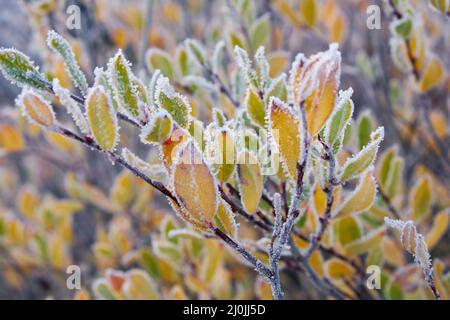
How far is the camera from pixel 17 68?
2.05 ft

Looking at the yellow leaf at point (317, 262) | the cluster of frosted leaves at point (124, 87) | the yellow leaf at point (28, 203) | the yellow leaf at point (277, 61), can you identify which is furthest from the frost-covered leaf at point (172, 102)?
the yellow leaf at point (28, 203)

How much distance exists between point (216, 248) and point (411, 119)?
75 centimetres

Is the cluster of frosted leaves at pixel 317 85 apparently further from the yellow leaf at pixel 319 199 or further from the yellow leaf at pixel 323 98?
the yellow leaf at pixel 319 199

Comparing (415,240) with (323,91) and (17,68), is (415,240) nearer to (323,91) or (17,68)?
(323,91)

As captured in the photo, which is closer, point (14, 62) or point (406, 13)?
point (14, 62)

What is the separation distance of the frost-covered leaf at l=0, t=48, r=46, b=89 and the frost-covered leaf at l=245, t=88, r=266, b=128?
0.83 feet

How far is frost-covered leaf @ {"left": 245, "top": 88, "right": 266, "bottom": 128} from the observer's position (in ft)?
2.32

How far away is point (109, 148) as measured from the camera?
23.9 inches

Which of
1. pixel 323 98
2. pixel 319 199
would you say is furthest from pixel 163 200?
pixel 323 98

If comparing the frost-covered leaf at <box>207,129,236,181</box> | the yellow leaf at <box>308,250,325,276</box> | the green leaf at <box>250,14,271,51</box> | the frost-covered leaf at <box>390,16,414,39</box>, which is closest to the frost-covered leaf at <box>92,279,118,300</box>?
the yellow leaf at <box>308,250,325,276</box>

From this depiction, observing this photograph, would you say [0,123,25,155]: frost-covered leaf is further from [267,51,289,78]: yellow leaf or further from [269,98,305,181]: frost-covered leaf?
[269,98,305,181]: frost-covered leaf

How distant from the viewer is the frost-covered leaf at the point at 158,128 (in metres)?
0.57
